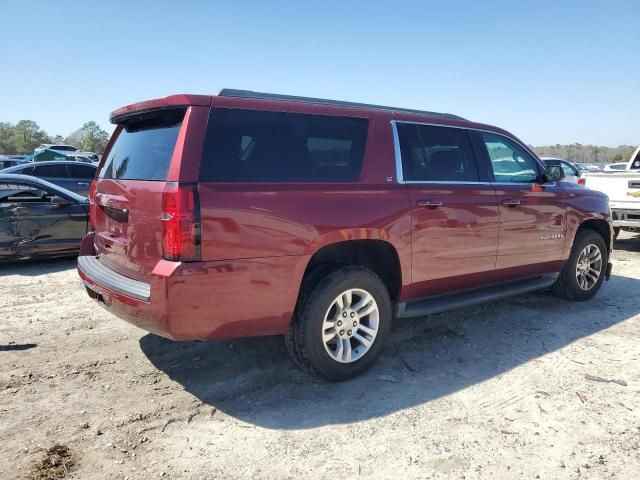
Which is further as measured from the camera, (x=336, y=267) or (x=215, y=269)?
(x=336, y=267)

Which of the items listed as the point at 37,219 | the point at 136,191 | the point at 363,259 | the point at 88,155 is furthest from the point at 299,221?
the point at 88,155

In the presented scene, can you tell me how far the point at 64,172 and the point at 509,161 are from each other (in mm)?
10617

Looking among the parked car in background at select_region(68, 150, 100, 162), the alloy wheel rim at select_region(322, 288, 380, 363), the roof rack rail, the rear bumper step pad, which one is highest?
the parked car in background at select_region(68, 150, 100, 162)

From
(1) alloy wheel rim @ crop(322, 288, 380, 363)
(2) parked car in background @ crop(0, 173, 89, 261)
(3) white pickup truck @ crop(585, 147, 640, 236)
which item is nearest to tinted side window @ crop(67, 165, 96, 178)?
(2) parked car in background @ crop(0, 173, 89, 261)

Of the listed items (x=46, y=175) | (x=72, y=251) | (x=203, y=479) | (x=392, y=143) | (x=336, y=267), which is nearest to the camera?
(x=203, y=479)

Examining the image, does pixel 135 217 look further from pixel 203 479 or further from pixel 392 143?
pixel 392 143

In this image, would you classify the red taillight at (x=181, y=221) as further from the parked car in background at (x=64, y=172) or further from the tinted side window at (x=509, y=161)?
the parked car in background at (x=64, y=172)

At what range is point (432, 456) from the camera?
2.70 metres

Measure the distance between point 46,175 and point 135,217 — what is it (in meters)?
10.1

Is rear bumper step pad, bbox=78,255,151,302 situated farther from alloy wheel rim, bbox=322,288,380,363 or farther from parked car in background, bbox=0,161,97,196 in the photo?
parked car in background, bbox=0,161,97,196

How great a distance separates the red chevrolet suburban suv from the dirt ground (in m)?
0.45

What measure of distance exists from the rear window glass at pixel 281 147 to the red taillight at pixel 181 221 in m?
0.17

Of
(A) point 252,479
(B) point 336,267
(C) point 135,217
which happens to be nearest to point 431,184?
(B) point 336,267

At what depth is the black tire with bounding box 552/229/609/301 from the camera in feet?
18.0
